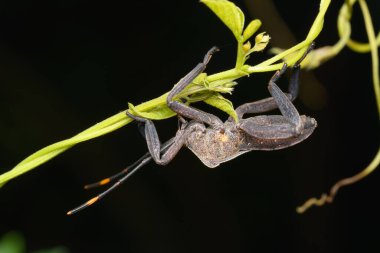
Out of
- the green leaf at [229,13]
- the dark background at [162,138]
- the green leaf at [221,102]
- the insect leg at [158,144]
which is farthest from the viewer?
the dark background at [162,138]

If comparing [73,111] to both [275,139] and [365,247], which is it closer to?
[275,139]

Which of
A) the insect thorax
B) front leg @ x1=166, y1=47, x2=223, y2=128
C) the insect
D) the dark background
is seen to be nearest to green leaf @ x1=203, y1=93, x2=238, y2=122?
front leg @ x1=166, y1=47, x2=223, y2=128

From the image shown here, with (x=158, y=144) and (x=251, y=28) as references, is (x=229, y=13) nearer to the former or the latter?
(x=251, y=28)

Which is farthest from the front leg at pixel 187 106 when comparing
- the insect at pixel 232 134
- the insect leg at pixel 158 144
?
the insect leg at pixel 158 144

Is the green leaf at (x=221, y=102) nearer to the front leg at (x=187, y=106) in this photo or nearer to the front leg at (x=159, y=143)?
the front leg at (x=187, y=106)

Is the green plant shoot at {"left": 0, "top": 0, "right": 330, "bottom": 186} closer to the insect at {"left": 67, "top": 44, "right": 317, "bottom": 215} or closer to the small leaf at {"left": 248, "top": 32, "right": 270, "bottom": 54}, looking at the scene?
the small leaf at {"left": 248, "top": 32, "right": 270, "bottom": 54}
